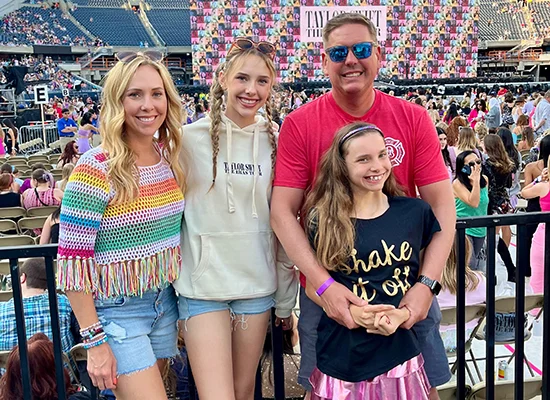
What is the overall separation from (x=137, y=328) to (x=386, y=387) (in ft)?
2.75

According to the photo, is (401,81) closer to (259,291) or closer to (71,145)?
(71,145)

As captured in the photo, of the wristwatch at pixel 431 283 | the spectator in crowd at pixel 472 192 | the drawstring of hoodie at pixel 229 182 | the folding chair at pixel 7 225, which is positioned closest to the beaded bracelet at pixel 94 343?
the drawstring of hoodie at pixel 229 182

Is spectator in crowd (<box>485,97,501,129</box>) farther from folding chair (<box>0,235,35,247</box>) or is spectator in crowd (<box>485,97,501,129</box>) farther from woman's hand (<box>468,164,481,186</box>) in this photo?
folding chair (<box>0,235,35,247</box>)

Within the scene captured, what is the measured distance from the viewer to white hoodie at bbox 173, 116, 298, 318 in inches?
79.0

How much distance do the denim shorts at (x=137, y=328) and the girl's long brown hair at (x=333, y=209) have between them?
1.91 ft

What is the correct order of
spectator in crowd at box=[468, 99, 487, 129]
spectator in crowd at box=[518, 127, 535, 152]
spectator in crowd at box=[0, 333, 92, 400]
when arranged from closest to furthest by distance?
spectator in crowd at box=[0, 333, 92, 400], spectator in crowd at box=[518, 127, 535, 152], spectator in crowd at box=[468, 99, 487, 129]

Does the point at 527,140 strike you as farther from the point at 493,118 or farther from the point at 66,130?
the point at 66,130

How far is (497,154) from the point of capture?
5.73 metres

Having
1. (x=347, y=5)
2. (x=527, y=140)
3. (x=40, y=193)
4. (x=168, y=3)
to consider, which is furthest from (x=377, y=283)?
(x=168, y=3)

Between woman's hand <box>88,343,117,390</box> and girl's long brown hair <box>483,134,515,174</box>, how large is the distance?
4.71 metres

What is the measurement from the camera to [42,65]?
3716 cm

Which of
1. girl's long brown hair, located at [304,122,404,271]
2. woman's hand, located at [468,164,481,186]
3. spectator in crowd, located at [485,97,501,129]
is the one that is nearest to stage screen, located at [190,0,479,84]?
spectator in crowd, located at [485,97,501,129]

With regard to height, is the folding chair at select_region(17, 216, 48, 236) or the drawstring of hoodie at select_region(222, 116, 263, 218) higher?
the drawstring of hoodie at select_region(222, 116, 263, 218)

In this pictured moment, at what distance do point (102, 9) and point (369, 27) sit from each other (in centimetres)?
5177
